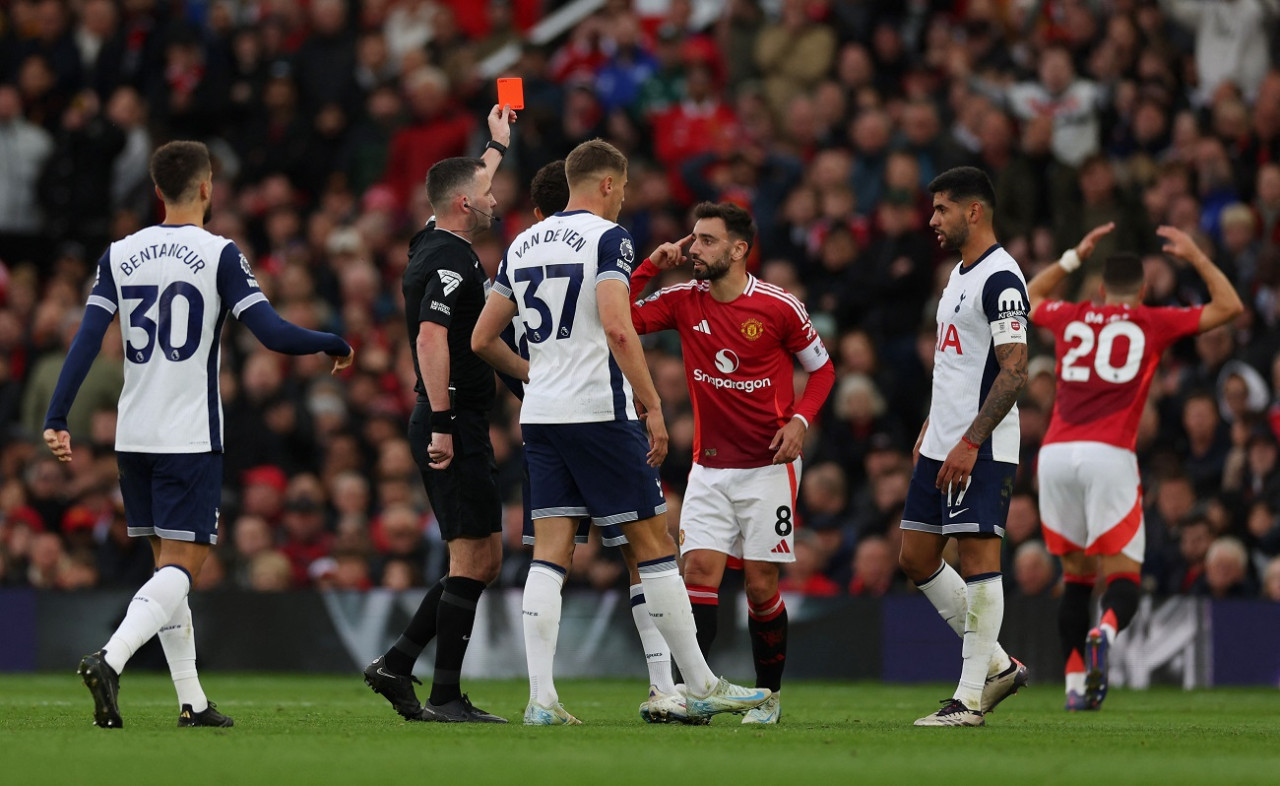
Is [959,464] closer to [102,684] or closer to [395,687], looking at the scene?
[395,687]

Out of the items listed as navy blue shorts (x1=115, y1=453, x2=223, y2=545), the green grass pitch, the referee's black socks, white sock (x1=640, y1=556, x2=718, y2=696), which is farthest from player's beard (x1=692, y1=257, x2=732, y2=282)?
navy blue shorts (x1=115, y1=453, x2=223, y2=545)

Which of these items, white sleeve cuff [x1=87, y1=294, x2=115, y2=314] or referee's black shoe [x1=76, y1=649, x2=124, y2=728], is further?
white sleeve cuff [x1=87, y1=294, x2=115, y2=314]

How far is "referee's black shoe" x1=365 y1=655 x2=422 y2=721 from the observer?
30.7 feet

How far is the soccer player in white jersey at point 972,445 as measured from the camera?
9242mm

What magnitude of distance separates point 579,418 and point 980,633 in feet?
7.59

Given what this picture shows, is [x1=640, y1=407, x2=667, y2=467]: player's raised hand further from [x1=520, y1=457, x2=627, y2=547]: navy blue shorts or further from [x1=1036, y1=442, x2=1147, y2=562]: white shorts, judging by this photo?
[x1=1036, y1=442, x2=1147, y2=562]: white shorts

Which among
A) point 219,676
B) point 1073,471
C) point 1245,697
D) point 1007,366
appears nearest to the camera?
point 1007,366

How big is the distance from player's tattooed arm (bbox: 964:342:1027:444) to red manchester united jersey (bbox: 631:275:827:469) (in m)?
1.03

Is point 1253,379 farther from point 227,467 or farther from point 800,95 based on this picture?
point 227,467

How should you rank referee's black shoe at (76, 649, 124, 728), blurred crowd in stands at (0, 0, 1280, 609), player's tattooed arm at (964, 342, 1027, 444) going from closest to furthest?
referee's black shoe at (76, 649, 124, 728) < player's tattooed arm at (964, 342, 1027, 444) < blurred crowd in stands at (0, 0, 1280, 609)

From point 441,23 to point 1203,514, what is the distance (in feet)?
34.0

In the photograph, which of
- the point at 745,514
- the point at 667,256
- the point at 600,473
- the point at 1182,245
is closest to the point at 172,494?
the point at 600,473

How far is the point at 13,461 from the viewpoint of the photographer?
17.3 meters

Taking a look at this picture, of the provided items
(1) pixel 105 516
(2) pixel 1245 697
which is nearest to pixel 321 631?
(1) pixel 105 516
